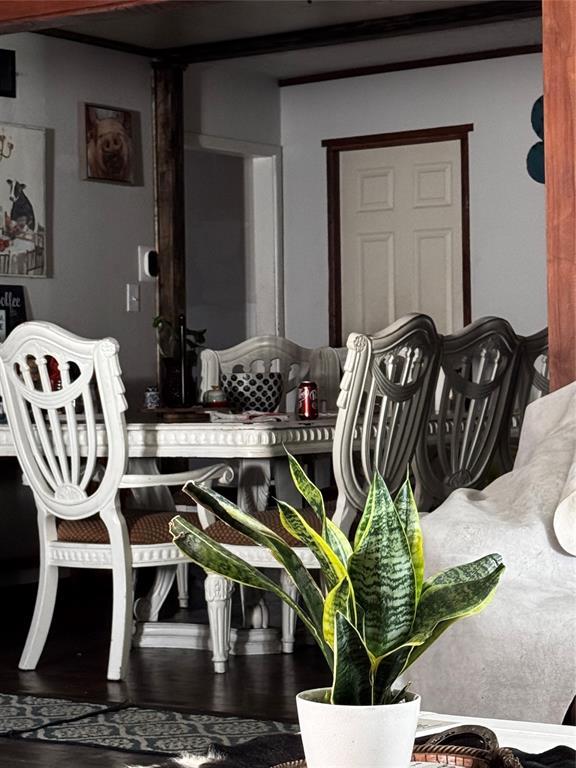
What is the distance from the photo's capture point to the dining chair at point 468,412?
4586 mm

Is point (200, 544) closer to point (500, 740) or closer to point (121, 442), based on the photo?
point (500, 740)

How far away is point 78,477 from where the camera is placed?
425cm

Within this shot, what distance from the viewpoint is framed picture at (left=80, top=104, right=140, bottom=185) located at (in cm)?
675

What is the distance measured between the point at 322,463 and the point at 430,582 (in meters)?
5.13

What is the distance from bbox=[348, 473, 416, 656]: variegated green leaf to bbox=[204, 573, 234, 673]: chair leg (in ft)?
10.1

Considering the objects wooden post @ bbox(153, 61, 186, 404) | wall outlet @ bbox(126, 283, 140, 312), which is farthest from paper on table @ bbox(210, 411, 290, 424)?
wooden post @ bbox(153, 61, 186, 404)

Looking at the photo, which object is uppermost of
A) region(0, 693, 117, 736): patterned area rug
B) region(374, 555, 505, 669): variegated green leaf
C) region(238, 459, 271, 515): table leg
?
region(374, 555, 505, 669): variegated green leaf

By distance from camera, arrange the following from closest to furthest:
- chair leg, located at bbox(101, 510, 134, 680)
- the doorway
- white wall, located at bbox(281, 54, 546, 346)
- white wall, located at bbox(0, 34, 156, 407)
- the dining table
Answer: chair leg, located at bbox(101, 510, 134, 680)
the dining table
white wall, located at bbox(0, 34, 156, 407)
white wall, located at bbox(281, 54, 546, 346)
the doorway

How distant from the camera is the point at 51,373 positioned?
5.55m

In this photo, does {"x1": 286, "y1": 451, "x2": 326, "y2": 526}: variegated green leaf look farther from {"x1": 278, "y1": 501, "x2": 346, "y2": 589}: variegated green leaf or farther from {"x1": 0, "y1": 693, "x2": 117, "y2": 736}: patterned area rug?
{"x1": 0, "y1": 693, "x2": 117, "y2": 736}: patterned area rug

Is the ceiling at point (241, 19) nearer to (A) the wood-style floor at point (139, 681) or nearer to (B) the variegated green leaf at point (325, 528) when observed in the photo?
(A) the wood-style floor at point (139, 681)

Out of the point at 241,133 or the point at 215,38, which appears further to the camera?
the point at 241,133

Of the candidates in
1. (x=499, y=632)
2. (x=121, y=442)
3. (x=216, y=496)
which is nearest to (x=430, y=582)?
(x=216, y=496)

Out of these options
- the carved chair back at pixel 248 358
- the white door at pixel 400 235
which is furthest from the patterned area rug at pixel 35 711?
the white door at pixel 400 235
